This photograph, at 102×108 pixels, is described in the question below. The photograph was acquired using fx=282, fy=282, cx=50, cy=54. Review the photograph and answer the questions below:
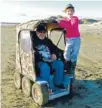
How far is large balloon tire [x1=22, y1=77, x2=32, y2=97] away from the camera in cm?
771

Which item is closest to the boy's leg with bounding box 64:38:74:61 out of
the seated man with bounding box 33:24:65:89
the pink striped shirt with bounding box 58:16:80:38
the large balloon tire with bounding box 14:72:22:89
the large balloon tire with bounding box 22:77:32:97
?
the pink striped shirt with bounding box 58:16:80:38

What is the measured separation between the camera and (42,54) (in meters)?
7.50

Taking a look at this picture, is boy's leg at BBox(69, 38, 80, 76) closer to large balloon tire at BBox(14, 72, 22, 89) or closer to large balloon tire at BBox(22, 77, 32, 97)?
large balloon tire at BBox(22, 77, 32, 97)

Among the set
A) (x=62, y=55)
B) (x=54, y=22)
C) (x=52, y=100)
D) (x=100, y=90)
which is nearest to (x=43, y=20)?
Answer: (x=54, y=22)

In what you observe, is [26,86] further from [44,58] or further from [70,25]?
[70,25]

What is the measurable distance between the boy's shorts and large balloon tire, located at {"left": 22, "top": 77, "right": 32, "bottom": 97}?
4.17 feet

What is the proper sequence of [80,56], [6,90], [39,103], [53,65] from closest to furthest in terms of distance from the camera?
1. [39,103]
2. [53,65]
3. [6,90]
4. [80,56]

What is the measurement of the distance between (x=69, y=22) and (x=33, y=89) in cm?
204

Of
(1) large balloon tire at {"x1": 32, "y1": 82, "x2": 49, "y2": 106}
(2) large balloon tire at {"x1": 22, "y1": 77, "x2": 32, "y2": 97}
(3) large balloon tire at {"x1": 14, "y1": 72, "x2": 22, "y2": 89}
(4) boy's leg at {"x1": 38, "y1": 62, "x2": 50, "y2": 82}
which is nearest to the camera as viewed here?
(1) large balloon tire at {"x1": 32, "y1": 82, "x2": 49, "y2": 106}

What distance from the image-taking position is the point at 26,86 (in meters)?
7.90

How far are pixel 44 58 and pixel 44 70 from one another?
15.2 inches

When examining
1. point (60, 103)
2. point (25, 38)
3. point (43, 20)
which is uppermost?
point (43, 20)

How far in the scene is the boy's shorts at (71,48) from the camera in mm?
7785

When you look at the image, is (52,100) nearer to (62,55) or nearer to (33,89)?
(33,89)
